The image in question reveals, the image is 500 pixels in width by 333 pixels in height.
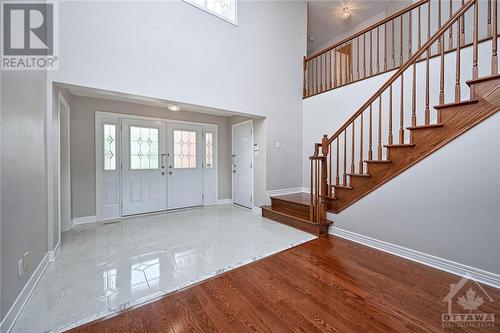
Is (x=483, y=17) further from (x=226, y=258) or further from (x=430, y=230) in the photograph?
(x=226, y=258)

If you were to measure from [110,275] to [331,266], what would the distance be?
2291 mm

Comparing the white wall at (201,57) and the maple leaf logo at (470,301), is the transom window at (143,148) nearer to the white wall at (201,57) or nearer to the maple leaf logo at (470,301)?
the white wall at (201,57)

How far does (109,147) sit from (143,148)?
23.2 inches

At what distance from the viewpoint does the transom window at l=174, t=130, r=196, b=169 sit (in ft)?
15.7

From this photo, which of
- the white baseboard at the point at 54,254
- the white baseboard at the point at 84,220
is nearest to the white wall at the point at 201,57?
the white baseboard at the point at 54,254

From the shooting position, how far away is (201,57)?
347 cm

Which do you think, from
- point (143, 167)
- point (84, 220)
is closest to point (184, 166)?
point (143, 167)

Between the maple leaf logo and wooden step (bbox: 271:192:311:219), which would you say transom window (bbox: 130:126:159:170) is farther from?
the maple leaf logo

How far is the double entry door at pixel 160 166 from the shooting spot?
420cm

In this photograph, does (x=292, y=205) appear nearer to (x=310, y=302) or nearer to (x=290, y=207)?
(x=290, y=207)

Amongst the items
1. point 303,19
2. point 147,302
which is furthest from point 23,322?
point 303,19

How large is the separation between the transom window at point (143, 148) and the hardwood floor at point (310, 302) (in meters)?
3.19

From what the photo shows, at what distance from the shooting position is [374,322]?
4.83ft

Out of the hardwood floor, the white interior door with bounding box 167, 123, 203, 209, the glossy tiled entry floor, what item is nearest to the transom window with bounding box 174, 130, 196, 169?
the white interior door with bounding box 167, 123, 203, 209
